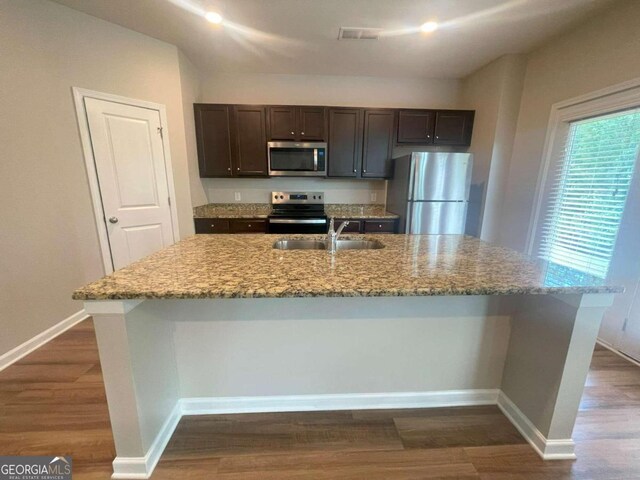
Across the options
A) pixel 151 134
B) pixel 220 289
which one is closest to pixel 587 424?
pixel 220 289

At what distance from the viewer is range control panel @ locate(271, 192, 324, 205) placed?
12.0 ft

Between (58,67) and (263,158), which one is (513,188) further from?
(58,67)

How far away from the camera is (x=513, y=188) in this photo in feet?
10.0

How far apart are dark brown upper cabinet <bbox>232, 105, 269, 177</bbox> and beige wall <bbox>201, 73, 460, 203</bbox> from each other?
1.04 ft

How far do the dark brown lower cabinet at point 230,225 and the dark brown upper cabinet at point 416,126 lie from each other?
2.18m

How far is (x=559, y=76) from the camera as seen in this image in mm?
2496

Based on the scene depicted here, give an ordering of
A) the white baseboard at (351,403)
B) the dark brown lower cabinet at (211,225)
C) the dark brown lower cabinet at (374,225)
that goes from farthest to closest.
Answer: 1. the dark brown lower cabinet at (374,225)
2. the dark brown lower cabinet at (211,225)
3. the white baseboard at (351,403)

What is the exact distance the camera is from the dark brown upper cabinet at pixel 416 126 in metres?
3.43

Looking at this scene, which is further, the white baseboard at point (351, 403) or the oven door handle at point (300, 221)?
the oven door handle at point (300, 221)

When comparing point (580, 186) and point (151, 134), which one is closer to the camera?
point (580, 186)

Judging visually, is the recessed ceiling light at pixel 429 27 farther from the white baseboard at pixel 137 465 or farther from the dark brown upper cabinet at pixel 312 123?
the white baseboard at pixel 137 465

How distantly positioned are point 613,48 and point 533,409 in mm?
2756

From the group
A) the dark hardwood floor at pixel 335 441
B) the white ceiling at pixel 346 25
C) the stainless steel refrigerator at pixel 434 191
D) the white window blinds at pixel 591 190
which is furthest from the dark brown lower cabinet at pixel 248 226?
the white window blinds at pixel 591 190

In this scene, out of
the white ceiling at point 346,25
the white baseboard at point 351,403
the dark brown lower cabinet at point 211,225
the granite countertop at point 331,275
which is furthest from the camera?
the dark brown lower cabinet at point 211,225
